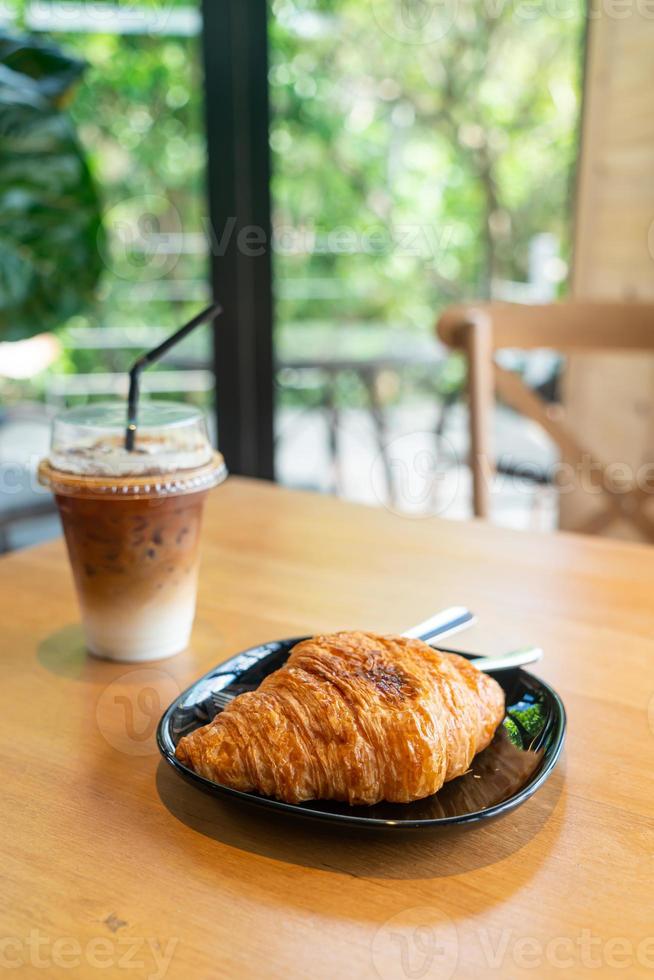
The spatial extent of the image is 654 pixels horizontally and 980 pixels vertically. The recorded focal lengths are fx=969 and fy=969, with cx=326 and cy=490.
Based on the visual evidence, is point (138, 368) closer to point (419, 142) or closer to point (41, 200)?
point (41, 200)

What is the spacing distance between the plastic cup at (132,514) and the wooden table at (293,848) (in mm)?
38

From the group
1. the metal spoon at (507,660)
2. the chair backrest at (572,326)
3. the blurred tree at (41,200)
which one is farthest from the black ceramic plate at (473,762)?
the blurred tree at (41,200)

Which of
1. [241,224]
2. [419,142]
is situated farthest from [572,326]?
[241,224]

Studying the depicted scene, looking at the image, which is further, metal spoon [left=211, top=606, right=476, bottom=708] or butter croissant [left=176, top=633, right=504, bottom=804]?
metal spoon [left=211, top=606, right=476, bottom=708]

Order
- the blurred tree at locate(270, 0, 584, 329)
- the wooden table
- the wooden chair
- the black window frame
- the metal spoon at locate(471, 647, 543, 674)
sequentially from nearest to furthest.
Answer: the wooden table, the metal spoon at locate(471, 647, 543, 674), the wooden chair, the blurred tree at locate(270, 0, 584, 329), the black window frame

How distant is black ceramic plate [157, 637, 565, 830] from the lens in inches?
21.6

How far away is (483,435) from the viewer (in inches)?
62.0

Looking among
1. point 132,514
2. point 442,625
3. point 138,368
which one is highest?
point 138,368

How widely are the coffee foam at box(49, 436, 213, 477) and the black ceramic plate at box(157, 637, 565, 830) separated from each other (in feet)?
0.53

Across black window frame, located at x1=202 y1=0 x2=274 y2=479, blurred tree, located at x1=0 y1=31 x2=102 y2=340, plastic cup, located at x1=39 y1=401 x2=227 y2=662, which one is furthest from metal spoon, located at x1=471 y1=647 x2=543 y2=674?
black window frame, located at x1=202 y1=0 x2=274 y2=479

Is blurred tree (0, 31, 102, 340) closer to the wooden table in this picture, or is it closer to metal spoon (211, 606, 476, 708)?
the wooden table

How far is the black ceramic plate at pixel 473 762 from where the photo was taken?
0.55 meters

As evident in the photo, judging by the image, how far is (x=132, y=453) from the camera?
2.52 ft

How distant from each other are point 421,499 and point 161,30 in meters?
1.52
